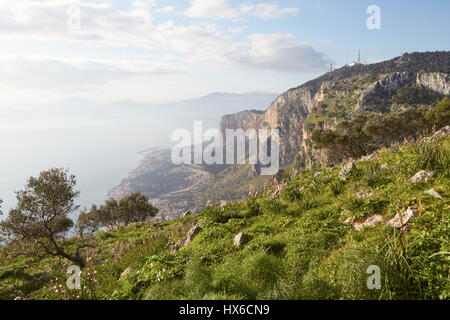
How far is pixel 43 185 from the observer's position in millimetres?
15188

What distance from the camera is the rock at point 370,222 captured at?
763 centimetres

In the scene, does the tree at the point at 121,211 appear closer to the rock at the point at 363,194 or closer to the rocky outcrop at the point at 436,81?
the rock at the point at 363,194

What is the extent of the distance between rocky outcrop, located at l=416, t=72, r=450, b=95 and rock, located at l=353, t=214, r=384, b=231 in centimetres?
21027

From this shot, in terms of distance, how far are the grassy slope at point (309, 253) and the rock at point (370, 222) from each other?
255mm

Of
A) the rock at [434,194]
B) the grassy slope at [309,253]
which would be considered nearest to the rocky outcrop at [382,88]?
the grassy slope at [309,253]

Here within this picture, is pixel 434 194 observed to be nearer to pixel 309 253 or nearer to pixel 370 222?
pixel 370 222

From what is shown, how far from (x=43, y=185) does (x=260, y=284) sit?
626 inches

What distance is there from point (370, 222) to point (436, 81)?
22541cm

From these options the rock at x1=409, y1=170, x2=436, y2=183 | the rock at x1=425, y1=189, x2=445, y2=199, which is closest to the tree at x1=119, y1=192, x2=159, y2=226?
the rock at x1=409, y1=170, x2=436, y2=183

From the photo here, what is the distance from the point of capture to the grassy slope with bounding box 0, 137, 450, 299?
184 inches

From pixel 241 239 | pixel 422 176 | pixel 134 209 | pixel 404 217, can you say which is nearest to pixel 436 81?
pixel 134 209

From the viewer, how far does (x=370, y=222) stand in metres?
7.78
